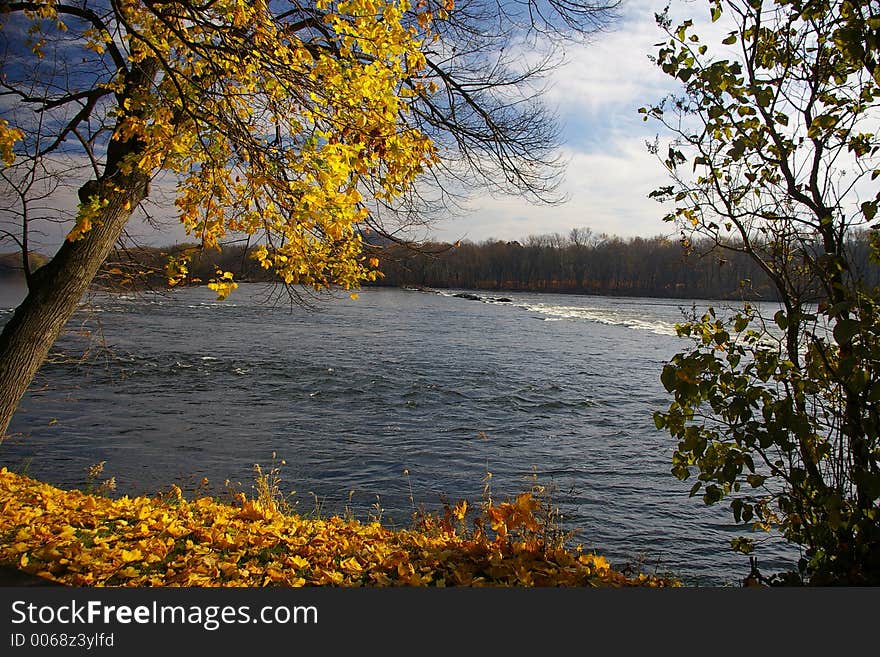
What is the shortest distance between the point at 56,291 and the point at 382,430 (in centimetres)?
763

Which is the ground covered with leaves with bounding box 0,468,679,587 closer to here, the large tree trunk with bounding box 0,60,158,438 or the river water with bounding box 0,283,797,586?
the large tree trunk with bounding box 0,60,158,438

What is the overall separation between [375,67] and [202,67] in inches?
63.4

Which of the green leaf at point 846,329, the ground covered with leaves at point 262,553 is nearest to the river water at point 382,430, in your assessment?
the green leaf at point 846,329

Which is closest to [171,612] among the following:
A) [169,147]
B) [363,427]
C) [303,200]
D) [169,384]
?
[303,200]

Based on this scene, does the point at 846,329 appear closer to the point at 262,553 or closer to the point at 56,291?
the point at 262,553

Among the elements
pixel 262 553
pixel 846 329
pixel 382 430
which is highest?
pixel 846 329

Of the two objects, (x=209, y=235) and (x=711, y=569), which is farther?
(x=711, y=569)

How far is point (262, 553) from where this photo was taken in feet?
14.6

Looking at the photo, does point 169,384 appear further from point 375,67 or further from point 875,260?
point 875,260

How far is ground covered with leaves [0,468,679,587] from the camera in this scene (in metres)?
3.96

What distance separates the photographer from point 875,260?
11.0 ft

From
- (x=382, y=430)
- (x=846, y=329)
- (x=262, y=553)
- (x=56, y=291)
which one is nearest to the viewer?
(x=846, y=329)

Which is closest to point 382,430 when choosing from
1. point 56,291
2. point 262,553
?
point 56,291

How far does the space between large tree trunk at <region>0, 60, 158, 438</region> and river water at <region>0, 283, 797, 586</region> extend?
1.00 m
